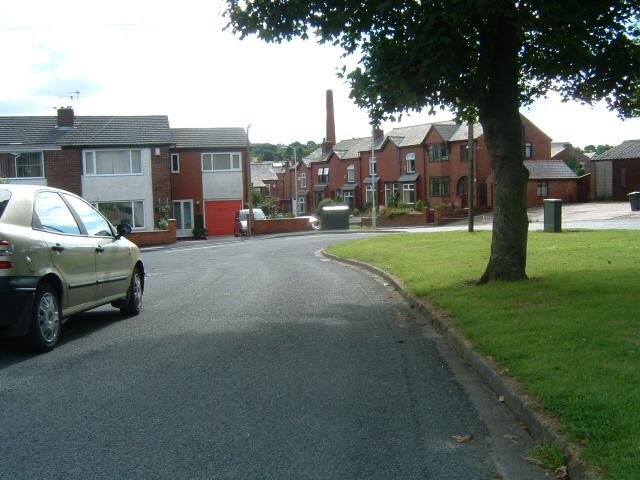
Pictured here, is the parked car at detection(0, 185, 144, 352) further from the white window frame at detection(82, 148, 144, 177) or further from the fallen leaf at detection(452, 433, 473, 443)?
the white window frame at detection(82, 148, 144, 177)

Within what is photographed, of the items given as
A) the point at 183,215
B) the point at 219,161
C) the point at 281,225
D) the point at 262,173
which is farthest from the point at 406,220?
the point at 262,173

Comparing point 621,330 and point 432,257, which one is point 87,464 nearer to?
point 621,330

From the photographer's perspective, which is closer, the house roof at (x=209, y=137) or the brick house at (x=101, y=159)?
the brick house at (x=101, y=159)

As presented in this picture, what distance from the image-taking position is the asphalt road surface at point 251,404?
180 inches

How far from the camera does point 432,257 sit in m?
17.7

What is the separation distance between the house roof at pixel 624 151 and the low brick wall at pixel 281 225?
1220 inches

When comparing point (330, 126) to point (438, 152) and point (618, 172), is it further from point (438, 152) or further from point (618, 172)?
point (618, 172)

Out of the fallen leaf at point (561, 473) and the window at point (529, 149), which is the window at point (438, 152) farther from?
the fallen leaf at point (561, 473)

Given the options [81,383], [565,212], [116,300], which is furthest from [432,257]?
[565,212]

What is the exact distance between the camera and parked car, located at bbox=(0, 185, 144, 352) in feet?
23.3

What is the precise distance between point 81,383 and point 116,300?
3579mm

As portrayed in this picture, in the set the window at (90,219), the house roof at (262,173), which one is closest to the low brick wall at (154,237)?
the window at (90,219)

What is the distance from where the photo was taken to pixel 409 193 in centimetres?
6612

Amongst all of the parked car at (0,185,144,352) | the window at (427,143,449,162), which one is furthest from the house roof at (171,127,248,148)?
the parked car at (0,185,144,352)
